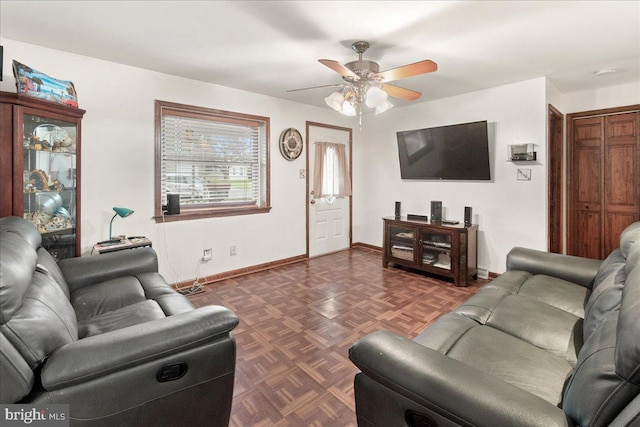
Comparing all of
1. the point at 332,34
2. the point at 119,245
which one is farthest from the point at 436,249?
the point at 119,245

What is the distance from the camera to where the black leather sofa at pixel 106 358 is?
1050 millimetres

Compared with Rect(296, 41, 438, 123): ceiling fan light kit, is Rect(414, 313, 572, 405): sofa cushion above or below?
below

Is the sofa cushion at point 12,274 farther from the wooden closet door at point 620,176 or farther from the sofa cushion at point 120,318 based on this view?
the wooden closet door at point 620,176

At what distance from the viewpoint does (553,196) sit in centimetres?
391

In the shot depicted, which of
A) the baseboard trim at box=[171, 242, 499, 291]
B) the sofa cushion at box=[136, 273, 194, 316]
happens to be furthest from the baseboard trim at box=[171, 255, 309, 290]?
the sofa cushion at box=[136, 273, 194, 316]

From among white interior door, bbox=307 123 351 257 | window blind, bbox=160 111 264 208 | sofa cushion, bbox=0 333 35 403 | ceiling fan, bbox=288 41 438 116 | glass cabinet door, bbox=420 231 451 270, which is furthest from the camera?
white interior door, bbox=307 123 351 257

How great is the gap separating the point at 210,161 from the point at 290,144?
1.19 metres

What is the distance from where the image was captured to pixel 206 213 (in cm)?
369

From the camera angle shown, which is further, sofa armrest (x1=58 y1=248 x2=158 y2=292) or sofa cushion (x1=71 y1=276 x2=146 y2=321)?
sofa armrest (x1=58 y1=248 x2=158 y2=292)

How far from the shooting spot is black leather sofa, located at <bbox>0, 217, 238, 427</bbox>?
1.05 metres

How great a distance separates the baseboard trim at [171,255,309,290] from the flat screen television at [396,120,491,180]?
2.19 meters

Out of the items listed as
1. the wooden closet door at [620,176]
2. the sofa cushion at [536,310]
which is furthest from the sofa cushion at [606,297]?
the wooden closet door at [620,176]

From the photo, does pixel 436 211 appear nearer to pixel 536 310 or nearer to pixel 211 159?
pixel 536 310

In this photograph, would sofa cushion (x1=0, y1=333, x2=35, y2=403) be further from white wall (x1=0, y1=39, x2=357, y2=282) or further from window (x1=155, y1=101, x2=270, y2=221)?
window (x1=155, y1=101, x2=270, y2=221)
